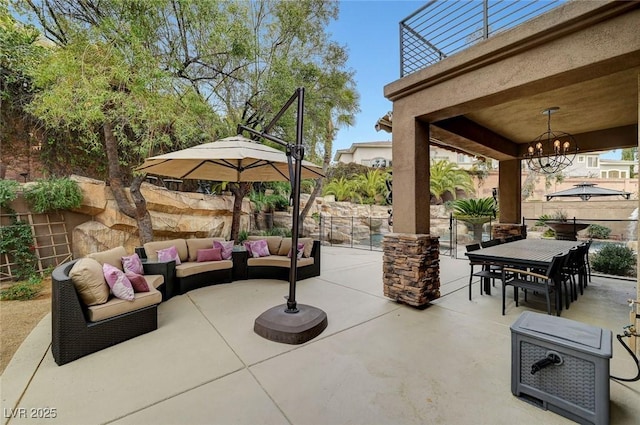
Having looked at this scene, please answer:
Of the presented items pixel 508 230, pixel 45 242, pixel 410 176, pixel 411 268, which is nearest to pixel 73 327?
pixel 411 268

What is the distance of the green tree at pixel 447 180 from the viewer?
52.7 ft

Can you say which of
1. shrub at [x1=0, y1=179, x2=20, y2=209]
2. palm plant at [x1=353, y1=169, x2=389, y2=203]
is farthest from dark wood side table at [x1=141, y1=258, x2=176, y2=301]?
palm plant at [x1=353, y1=169, x2=389, y2=203]

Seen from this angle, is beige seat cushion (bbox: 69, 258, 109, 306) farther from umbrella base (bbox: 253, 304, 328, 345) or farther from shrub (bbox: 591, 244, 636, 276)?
shrub (bbox: 591, 244, 636, 276)

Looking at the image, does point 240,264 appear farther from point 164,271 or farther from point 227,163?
point 227,163

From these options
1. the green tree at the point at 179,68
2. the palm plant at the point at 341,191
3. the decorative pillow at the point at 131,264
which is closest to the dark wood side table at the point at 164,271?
the decorative pillow at the point at 131,264

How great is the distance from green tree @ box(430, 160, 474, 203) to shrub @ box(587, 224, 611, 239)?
599 centimetres

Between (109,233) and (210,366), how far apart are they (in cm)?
640

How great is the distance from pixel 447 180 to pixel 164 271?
15.5 metres

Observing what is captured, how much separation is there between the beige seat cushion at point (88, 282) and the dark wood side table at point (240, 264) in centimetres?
252

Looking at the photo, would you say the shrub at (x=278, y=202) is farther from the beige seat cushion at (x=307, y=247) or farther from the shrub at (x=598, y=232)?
the shrub at (x=598, y=232)

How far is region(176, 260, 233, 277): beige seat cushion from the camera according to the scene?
4.71 meters

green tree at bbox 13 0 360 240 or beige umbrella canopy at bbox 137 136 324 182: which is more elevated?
green tree at bbox 13 0 360 240

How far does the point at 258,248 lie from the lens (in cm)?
583

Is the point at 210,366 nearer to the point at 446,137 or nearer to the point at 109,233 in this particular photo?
the point at 446,137
